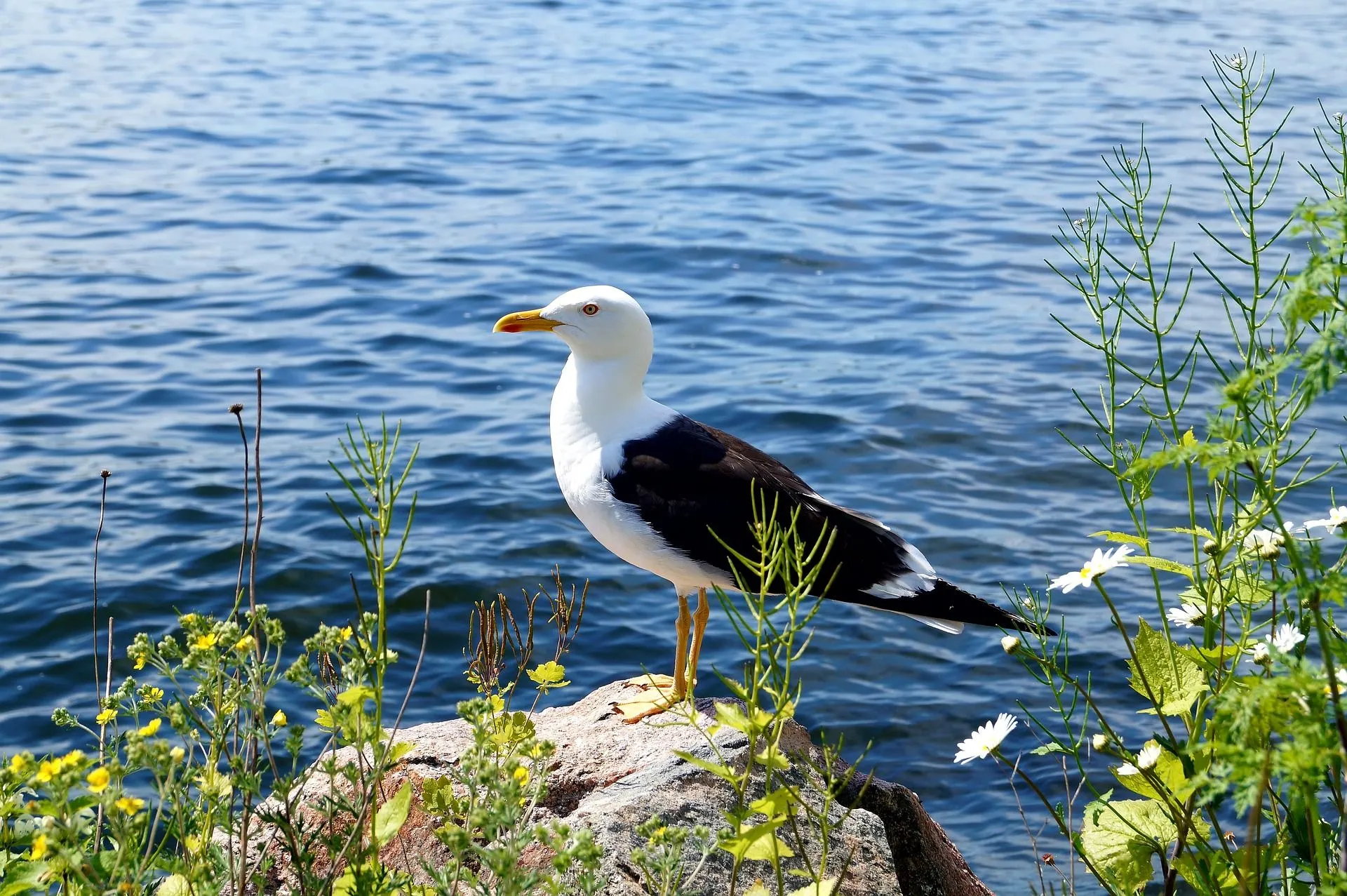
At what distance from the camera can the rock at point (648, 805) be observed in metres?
3.55

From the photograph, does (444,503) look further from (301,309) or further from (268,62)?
(268,62)

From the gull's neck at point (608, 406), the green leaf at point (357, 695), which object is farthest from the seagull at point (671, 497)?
the green leaf at point (357, 695)

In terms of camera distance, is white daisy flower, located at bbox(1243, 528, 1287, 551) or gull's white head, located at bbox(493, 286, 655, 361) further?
gull's white head, located at bbox(493, 286, 655, 361)

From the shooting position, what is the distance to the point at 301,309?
11094 mm

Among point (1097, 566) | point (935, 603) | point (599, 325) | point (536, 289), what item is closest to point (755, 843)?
point (1097, 566)

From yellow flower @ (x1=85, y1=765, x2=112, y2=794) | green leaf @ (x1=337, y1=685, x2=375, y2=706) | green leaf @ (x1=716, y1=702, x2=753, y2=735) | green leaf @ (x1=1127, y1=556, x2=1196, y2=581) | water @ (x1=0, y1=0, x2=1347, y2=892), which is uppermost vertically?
green leaf @ (x1=1127, y1=556, x2=1196, y2=581)

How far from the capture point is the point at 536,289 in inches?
440

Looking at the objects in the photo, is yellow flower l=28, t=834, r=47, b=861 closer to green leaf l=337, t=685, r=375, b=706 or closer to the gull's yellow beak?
green leaf l=337, t=685, r=375, b=706

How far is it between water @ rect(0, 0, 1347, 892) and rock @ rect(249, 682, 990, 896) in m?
1.61

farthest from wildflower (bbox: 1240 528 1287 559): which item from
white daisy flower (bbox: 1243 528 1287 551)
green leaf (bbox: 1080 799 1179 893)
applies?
green leaf (bbox: 1080 799 1179 893)

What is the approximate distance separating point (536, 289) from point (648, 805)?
789 centimetres

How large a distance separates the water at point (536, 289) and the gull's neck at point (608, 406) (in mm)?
2389

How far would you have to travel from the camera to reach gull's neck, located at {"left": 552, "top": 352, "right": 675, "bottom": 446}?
4508mm

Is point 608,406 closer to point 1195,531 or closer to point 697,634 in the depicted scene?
point 697,634
